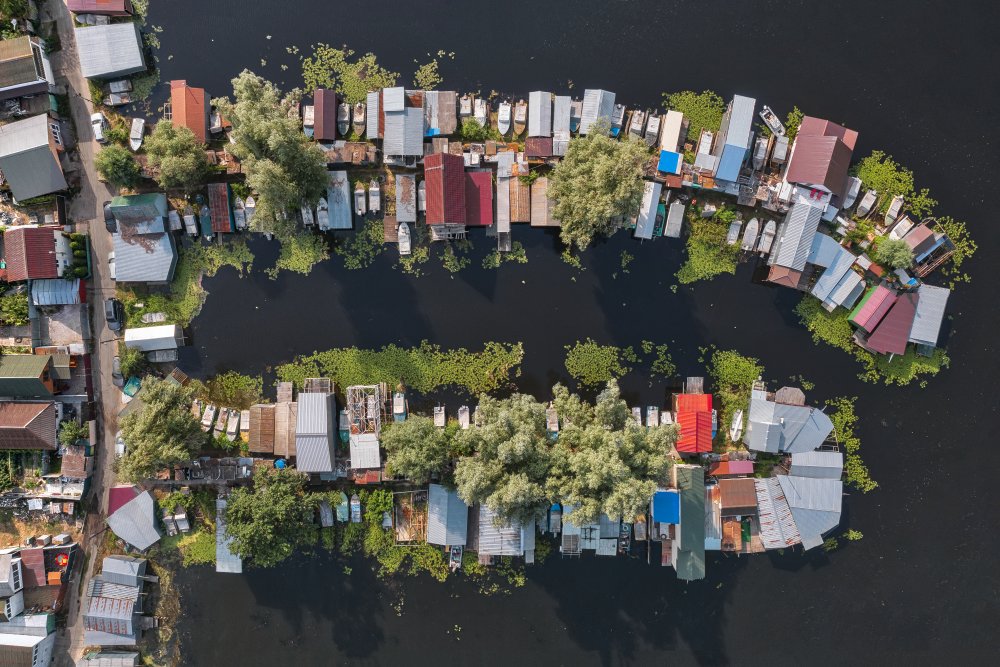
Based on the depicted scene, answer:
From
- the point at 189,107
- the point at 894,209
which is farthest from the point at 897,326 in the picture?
the point at 189,107

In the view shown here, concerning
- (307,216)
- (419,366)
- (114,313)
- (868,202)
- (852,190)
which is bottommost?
(419,366)

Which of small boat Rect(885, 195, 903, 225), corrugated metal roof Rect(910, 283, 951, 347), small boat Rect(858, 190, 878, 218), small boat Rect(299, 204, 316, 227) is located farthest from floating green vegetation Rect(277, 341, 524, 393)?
corrugated metal roof Rect(910, 283, 951, 347)

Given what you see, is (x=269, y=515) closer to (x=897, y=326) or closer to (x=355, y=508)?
(x=355, y=508)

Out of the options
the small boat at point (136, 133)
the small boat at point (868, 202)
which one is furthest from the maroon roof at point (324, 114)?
the small boat at point (868, 202)

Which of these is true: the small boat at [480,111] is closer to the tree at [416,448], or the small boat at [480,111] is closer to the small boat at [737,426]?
the tree at [416,448]

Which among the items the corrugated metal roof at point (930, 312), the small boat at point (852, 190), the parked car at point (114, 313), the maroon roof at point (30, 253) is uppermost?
the small boat at point (852, 190)

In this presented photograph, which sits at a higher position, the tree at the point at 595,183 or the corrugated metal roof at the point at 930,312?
the tree at the point at 595,183
